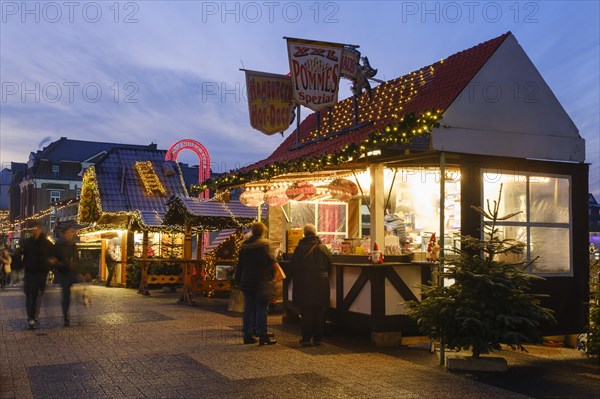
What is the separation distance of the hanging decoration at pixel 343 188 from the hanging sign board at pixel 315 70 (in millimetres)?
1443

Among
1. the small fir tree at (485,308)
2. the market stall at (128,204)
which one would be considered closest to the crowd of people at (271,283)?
the small fir tree at (485,308)

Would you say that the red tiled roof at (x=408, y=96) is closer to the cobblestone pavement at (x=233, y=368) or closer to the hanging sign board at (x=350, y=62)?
the hanging sign board at (x=350, y=62)

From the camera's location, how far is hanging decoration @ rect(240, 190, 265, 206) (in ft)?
52.5

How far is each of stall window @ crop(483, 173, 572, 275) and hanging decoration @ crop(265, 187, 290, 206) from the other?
16.9 feet

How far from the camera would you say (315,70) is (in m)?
13.0

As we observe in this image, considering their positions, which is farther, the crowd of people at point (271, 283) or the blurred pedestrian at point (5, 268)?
the blurred pedestrian at point (5, 268)

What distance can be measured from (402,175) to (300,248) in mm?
3445

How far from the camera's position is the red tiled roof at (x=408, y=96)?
36.5ft

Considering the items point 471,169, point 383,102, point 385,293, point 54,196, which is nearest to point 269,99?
point 383,102

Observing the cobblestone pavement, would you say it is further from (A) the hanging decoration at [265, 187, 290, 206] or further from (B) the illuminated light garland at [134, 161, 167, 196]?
(B) the illuminated light garland at [134, 161, 167, 196]

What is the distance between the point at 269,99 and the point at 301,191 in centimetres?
199

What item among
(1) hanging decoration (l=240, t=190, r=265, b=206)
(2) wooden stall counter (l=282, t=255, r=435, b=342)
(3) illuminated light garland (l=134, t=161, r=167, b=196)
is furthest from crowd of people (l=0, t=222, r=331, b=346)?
(3) illuminated light garland (l=134, t=161, r=167, b=196)

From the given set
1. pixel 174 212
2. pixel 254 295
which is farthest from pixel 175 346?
pixel 174 212

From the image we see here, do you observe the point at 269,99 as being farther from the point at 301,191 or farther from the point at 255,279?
the point at 255,279
